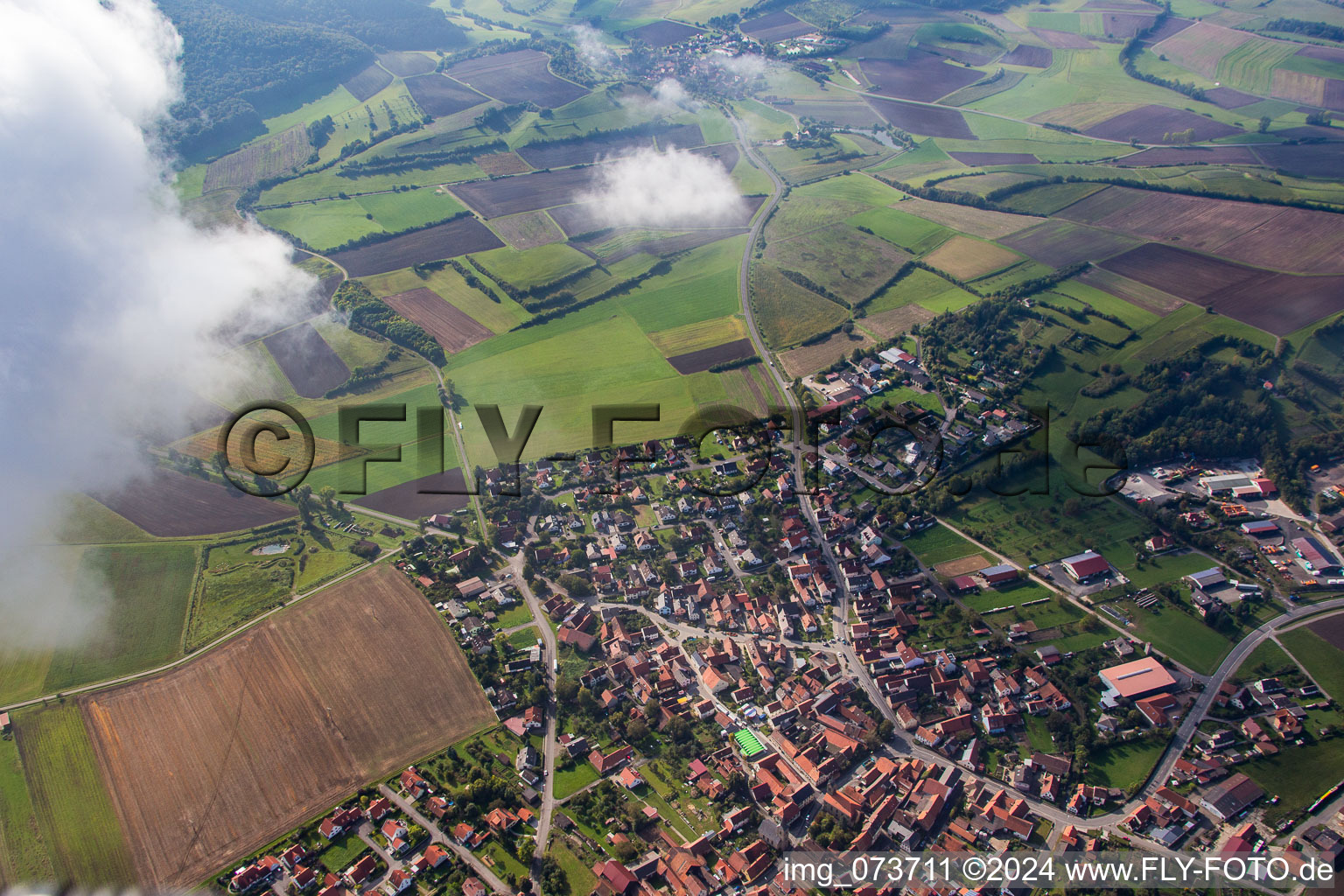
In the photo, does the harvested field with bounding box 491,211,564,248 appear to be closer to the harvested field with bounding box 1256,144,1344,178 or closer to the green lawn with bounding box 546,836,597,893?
the green lawn with bounding box 546,836,597,893

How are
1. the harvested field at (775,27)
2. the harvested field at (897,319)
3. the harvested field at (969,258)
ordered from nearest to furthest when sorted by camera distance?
the harvested field at (897,319) → the harvested field at (969,258) → the harvested field at (775,27)

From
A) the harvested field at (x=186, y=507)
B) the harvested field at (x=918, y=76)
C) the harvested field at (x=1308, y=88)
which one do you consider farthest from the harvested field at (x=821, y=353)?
the harvested field at (x=1308, y=88)

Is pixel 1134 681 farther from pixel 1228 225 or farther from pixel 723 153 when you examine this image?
pixel 723 153

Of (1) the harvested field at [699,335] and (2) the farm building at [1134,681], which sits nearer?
(2) the farm building at [1134,681]

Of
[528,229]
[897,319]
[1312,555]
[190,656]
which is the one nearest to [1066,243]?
[897,319]

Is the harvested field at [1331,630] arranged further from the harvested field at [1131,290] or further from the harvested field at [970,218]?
the harvested field at [970,218]
